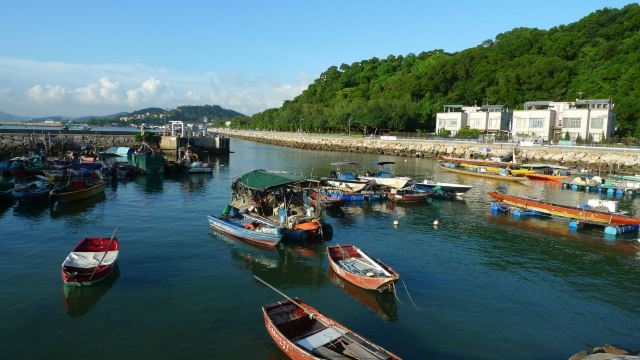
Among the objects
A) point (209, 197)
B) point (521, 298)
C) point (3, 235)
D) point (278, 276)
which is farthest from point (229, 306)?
point (209, 197)

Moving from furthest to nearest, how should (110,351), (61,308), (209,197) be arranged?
(209,197) < (61,308) < (110,351)

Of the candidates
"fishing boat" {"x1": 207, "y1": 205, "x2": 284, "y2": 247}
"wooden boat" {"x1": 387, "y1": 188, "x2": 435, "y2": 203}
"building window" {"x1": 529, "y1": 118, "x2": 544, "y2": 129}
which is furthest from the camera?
"building window" {"x1": 529, "y1": 118, "x2": 544, "y2": 129}

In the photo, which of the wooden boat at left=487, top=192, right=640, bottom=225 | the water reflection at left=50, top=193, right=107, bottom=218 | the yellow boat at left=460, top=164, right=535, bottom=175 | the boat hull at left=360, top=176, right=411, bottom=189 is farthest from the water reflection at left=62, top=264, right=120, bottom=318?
the yellow boat at left=460, top=164, right=535, bottom=175

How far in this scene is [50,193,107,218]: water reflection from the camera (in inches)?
1455

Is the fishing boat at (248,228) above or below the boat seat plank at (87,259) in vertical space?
above

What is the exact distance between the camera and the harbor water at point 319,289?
17.0m

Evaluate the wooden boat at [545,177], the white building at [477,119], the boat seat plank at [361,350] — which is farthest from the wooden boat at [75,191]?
the white building at [477,119]

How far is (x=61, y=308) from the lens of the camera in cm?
1933

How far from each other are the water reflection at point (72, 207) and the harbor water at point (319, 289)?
36 cm

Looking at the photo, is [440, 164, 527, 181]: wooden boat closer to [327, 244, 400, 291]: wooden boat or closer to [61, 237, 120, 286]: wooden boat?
[327, 244, 400, 291]: wooden boat

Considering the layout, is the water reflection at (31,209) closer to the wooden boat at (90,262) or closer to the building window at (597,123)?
the wooden boat at (90,262)

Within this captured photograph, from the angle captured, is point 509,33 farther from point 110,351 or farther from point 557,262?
point 110,351

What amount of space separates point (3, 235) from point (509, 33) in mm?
175501

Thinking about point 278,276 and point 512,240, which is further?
point 512,240
